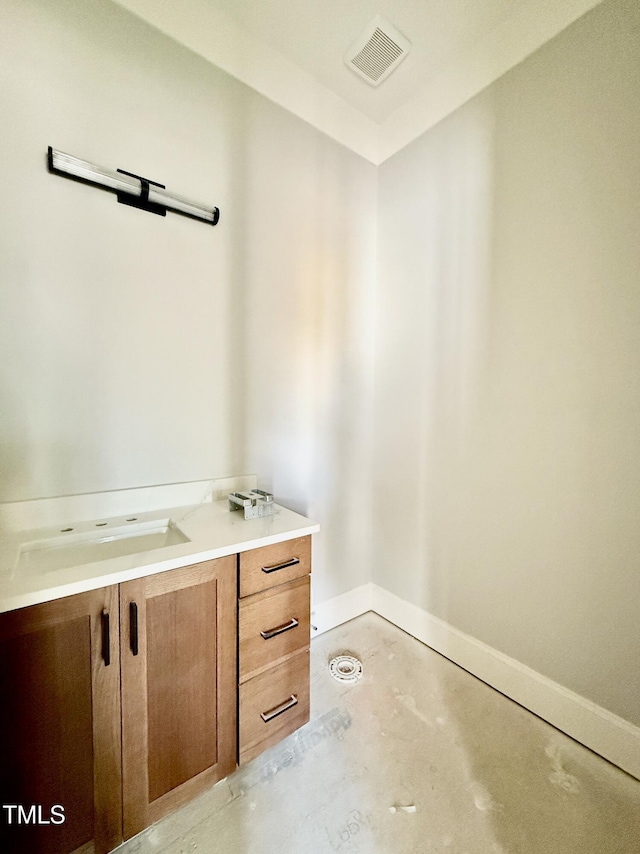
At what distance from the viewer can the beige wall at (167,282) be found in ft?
3.92

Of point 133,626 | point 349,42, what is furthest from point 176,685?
point 349,42

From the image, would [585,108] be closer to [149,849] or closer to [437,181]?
[437,181]

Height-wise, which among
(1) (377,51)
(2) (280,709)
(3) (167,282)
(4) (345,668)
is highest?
(1) (377,51)

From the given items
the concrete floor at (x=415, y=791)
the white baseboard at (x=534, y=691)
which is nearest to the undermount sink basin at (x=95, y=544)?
the concrete floor at (x=415, y=791)

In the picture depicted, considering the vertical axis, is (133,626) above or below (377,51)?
below

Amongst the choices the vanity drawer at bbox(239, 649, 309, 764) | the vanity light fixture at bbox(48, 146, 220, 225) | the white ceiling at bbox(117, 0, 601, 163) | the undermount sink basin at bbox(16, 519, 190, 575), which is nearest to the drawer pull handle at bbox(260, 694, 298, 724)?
the vanity drawer at bbox(239, 649, 309, 764)

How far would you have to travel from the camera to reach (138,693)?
96 cm

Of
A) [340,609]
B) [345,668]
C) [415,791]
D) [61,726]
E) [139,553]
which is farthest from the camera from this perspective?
[340,609]

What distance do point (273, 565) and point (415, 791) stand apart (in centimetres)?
90

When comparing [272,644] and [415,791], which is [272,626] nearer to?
[272,644]

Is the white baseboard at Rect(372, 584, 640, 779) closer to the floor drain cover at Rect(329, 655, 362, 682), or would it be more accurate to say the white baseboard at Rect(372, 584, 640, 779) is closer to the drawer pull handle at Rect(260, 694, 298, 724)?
the floor drain cover at Rect(329, 655, 362, 682)

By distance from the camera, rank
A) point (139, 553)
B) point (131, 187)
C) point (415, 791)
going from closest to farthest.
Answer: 1. point (139, 553)
2. point (415, 791)
3. point (131, 187)

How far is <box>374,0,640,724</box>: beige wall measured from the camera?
1.25 meters

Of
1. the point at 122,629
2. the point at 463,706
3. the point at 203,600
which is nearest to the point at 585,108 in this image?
the point at 203,600
